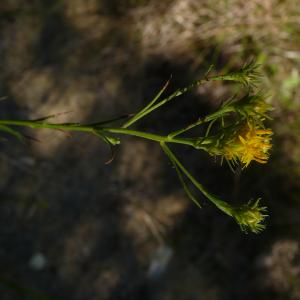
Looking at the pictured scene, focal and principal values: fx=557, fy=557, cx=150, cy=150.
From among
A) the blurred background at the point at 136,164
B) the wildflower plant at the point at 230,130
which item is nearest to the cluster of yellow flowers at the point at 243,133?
the wildflower plant at the point at 230,130

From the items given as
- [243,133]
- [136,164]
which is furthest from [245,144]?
[136,164]

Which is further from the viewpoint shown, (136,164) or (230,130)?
(136,164)

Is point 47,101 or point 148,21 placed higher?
point 148,21

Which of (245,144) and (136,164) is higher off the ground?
(245,144)

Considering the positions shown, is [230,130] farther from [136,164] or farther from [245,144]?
[136,164]

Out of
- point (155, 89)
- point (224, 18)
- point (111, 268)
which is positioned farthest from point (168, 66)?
point (111, 268)

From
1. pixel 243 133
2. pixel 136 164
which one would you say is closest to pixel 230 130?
pixel 243 133

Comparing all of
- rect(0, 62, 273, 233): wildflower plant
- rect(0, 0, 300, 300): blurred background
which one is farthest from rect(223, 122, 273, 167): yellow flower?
rect(0, 0, 300, 300): blurred background

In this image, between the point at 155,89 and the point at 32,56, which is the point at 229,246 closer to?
the point at 155,89
